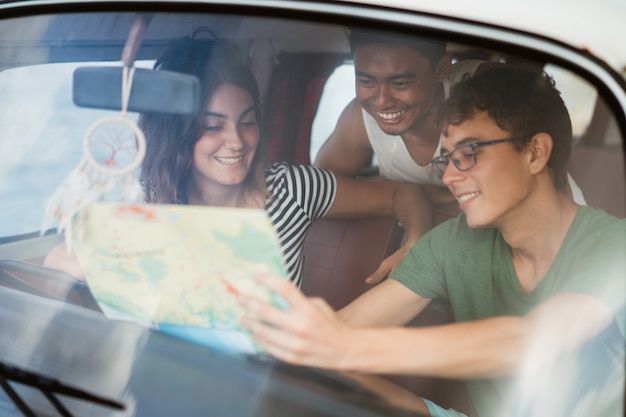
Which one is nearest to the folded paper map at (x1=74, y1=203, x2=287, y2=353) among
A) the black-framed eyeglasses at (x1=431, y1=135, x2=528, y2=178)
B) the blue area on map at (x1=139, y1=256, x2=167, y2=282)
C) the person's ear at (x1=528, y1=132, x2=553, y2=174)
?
the blue area on map at (x1=139, y1=256, x2=167, y2=282)

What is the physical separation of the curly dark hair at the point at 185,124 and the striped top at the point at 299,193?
0.15 ft

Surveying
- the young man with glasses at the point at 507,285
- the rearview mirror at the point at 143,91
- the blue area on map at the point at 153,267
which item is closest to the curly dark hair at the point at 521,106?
the young man with glasses at the point at 507,285

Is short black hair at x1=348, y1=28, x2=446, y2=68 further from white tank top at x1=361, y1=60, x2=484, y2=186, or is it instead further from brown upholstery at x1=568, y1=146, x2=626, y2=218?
brown upholstery at x1=568, y1=146, x2=626, y2=218

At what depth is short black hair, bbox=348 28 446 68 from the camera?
61.8 inches

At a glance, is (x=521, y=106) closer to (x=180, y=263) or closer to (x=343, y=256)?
(x=343, y=256)

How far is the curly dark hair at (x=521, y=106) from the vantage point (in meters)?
1.48

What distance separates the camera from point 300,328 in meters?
1.65

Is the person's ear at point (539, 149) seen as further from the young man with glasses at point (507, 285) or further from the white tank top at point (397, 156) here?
the white tank top at point (397, 156)

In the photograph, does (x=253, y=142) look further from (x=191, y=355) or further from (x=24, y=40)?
(x=24, y=40)

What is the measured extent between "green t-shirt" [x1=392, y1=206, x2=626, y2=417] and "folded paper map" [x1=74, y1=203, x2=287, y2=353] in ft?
0.98

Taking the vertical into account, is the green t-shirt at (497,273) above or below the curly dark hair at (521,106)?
below

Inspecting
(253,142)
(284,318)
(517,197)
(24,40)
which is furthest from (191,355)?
(24,40)

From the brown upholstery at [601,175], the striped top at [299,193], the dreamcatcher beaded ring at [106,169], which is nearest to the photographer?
the brown upholstery at [601,175]

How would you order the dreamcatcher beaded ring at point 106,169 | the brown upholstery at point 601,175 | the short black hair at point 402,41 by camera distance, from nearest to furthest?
the brown upholstery at point 601,175
the short black hair at point 402,41
the dreamcatcher beaded ring at point 106,169
